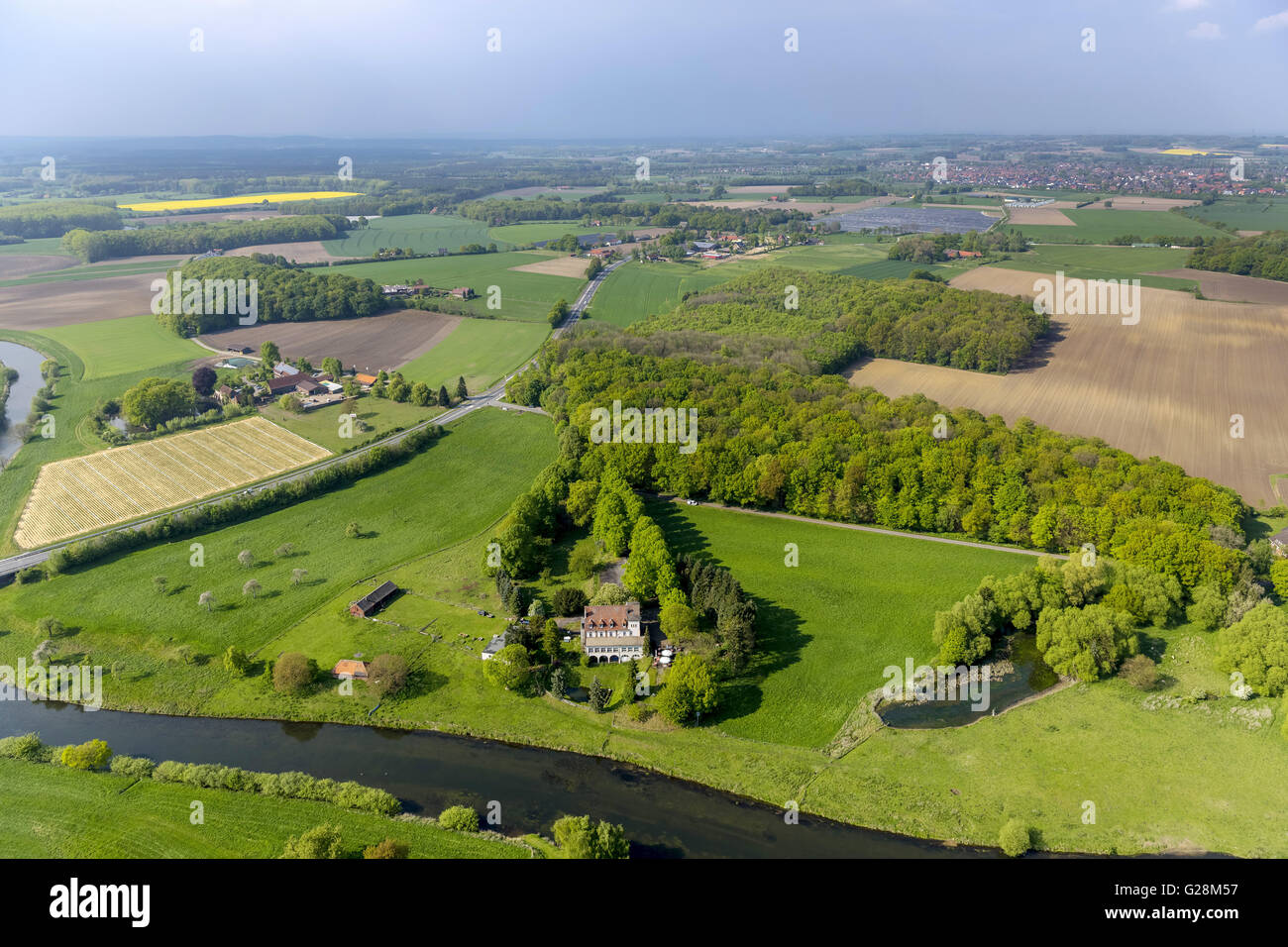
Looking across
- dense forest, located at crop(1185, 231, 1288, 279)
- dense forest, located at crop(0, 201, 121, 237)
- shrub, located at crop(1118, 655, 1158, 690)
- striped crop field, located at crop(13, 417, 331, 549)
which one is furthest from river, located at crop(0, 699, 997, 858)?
dense forest, located at crop(0, 201, 121, 237)

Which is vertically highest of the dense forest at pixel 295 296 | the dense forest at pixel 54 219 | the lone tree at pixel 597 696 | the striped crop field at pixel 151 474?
the dense forest at pixel 54 219

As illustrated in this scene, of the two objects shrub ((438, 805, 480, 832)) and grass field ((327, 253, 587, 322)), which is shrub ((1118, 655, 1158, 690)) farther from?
grass field ((327, 253, 587, 322))

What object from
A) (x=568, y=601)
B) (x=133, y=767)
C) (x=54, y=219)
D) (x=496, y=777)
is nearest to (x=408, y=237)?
(x=54, y=219)

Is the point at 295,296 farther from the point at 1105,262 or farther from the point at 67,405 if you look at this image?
the point at 1105,262

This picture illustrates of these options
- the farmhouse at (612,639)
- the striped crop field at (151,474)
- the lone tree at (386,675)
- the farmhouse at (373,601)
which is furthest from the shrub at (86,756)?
the striped crop field at (151,474)

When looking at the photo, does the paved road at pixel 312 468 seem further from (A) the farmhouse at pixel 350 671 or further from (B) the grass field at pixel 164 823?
(A) the farmhouse at pixel 350 671

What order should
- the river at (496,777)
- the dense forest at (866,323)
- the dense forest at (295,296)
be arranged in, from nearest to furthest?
the river at (496,777) < the dense forest at (866,323) < the dense forest at (295,296)

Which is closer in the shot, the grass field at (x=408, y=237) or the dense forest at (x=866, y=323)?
the dense forest at (x=866, y=323)
